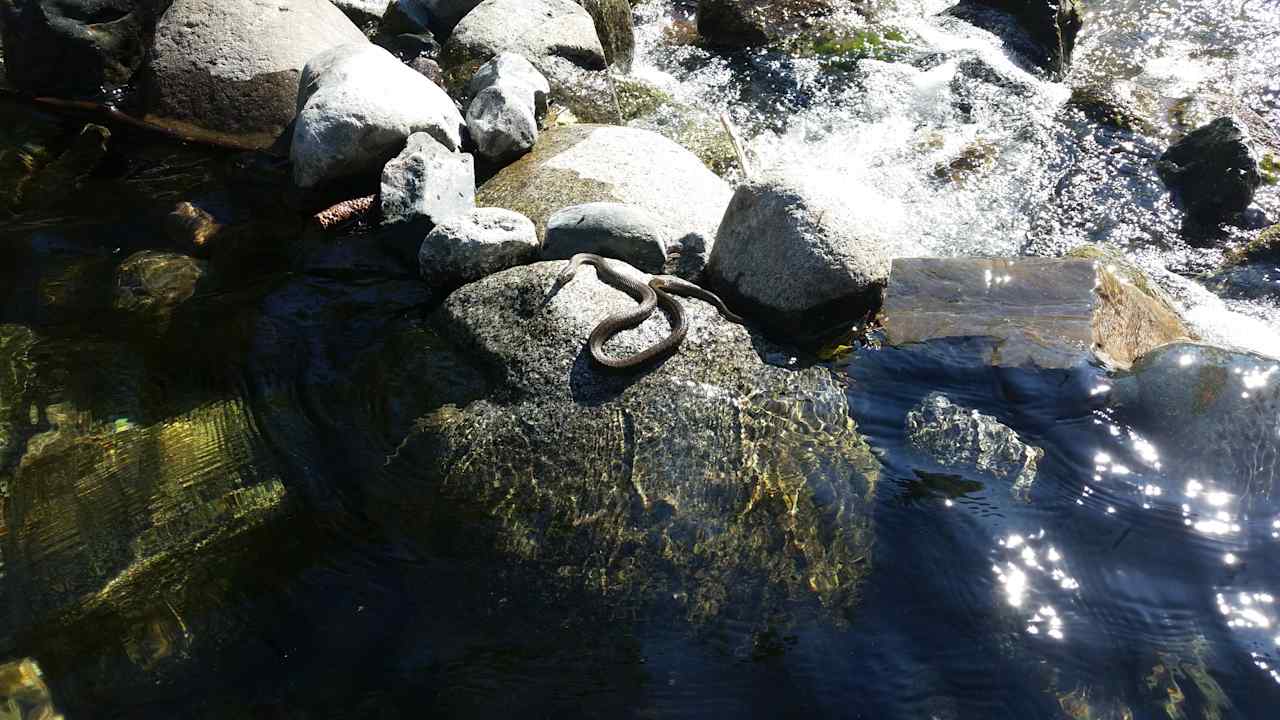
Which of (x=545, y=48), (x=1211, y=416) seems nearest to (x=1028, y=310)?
(x=1211, y=416)

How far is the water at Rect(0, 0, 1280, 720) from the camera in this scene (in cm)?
386

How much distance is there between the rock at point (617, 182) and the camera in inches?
242

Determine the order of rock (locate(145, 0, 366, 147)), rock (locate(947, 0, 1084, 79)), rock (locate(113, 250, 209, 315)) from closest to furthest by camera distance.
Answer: rock (locate(113, 250, 209, 315)) → rock (locate(145, 0, 366, 147)) → rock (locate(947, 0, 1084, 79))

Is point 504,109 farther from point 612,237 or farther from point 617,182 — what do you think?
point 612,237

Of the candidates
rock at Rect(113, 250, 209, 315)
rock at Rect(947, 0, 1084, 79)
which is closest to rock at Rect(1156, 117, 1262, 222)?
rock at Rect(947, 0, 1084, 79)

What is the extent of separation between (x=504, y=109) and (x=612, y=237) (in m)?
1.91

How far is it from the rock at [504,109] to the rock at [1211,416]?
173 inches

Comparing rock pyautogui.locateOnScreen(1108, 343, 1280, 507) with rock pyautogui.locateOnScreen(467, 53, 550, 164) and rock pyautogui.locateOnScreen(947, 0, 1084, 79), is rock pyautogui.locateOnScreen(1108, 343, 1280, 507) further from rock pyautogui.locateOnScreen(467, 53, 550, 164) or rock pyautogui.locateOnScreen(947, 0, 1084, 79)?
rock pyautogui.locateOnScreen(947, 0, 1084, 79)

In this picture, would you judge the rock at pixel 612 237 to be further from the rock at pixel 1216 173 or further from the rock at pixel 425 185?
the rock at pixel 1216 173

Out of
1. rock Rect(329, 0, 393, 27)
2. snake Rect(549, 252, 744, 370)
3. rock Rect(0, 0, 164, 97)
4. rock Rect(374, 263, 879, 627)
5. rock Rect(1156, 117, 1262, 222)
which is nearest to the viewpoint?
rock Rect(374, 263, 879, 627)

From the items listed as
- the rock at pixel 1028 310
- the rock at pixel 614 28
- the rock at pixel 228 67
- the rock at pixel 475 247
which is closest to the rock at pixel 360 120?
the rock at pixel 228 67

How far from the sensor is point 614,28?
931 centimetres

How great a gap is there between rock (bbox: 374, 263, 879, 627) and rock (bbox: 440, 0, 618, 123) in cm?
335

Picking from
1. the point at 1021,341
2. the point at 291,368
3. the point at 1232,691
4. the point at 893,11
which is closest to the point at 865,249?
the point at 1021,341
